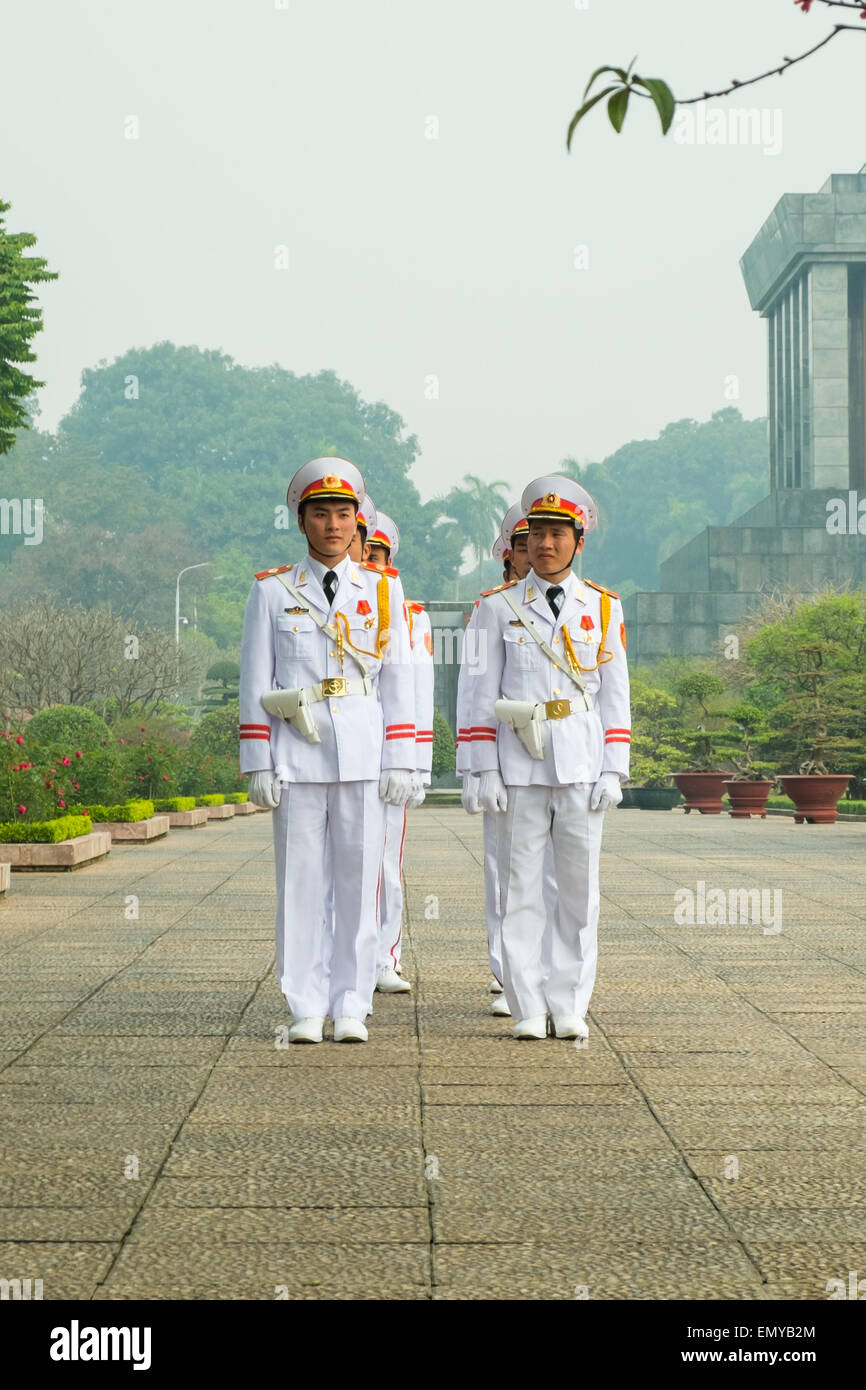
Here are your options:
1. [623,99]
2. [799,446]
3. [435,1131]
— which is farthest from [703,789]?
[799,446]

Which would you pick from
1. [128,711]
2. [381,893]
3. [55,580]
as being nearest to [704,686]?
[128,711]

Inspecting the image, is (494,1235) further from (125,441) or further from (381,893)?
(125,441)

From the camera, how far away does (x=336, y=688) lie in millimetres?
6711

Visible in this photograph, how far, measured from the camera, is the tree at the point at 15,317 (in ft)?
62.3

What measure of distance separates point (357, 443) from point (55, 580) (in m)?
45.1

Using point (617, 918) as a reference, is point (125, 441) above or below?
above

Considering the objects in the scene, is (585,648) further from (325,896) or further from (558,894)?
(325,896)

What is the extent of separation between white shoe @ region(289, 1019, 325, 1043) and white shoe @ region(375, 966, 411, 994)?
1.40 m

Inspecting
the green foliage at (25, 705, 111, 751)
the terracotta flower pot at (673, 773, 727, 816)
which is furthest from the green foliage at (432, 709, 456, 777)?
the green foliage at (25, 705, 111, 751)

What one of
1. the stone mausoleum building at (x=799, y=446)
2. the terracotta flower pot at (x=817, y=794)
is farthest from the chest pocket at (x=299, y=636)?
the stone mausoleum building at (x=799, y=446)

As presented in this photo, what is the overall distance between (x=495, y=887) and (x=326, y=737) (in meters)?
1.50

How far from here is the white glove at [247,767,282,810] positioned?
21.5 feet
